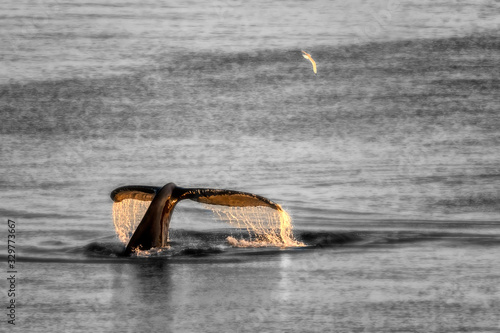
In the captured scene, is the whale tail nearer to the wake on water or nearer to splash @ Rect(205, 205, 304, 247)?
the wake on water

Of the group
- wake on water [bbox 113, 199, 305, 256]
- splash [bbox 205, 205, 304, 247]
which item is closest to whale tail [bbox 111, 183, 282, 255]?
wake on water [bbox 113, 199, 305, 256]

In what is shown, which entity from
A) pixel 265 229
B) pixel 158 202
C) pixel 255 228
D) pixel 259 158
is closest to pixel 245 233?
pixel 255 228

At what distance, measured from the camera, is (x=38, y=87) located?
164 feet

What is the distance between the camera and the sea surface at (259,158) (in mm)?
13273

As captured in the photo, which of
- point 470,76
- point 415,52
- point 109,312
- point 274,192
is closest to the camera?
point 109,312

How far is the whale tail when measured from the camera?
15586 millimetres

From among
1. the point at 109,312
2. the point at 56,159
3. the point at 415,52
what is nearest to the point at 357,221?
the point at 109,312

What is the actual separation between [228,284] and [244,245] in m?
3.55

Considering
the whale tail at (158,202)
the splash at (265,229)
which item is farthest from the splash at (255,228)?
the whale tail at (158,202)

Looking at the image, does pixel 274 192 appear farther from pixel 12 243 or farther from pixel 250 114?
pixel 250 114

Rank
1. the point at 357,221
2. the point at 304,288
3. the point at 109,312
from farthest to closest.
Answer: the point at 357,221, the point at 304,288, the point at 109,312

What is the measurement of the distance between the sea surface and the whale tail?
0.29 m

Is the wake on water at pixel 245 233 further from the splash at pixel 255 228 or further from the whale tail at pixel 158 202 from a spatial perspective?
the whale tail at pixel 158 202

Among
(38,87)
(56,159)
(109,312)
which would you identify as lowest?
(109,312)
